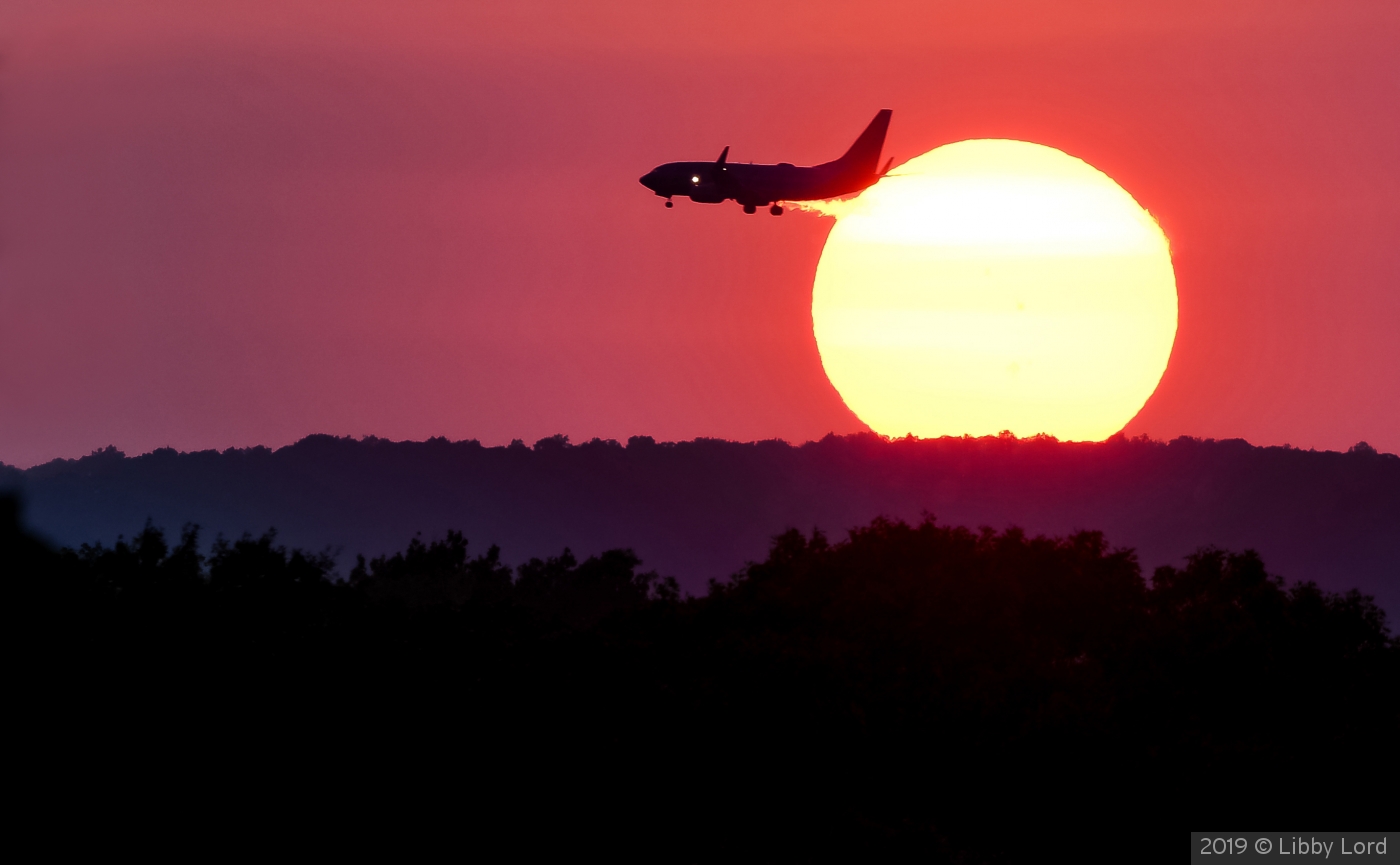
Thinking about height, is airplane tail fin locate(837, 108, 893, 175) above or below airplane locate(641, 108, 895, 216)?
above

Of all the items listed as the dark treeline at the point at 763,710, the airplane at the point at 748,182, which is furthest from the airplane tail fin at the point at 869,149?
the dark treeline at the point at 763,710

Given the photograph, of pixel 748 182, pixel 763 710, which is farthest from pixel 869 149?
pixel 763 710

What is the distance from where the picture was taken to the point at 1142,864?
59.1m

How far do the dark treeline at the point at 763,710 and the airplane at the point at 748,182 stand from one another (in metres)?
28.1

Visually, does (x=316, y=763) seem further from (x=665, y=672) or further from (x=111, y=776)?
(x=665, y=672)

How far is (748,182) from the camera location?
348 ft

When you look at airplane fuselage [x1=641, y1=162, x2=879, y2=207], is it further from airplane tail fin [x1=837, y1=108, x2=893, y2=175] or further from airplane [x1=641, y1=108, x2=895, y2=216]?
airplane tail fin [x1=837, y1=108, x2=893, y2=175]

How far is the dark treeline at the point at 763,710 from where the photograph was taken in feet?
168

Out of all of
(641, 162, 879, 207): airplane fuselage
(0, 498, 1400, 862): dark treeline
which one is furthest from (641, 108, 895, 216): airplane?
(0, 498, 1400, 862): dark treeline

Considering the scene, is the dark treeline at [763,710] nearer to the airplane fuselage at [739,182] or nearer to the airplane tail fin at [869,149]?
the airplane fuselage at [739,182]

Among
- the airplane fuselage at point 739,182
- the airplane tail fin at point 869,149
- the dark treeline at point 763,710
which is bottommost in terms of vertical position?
the dark treeline at point 763,710

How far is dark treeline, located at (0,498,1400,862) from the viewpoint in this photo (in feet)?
168

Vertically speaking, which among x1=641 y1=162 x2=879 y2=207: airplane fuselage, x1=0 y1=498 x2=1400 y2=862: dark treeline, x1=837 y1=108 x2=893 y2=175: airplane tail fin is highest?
x1=837 y1=108 x2=893 y2=175: airplane tail fin

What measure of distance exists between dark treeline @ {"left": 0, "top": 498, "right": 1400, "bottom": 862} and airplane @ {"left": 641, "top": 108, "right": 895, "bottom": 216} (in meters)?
28.1
